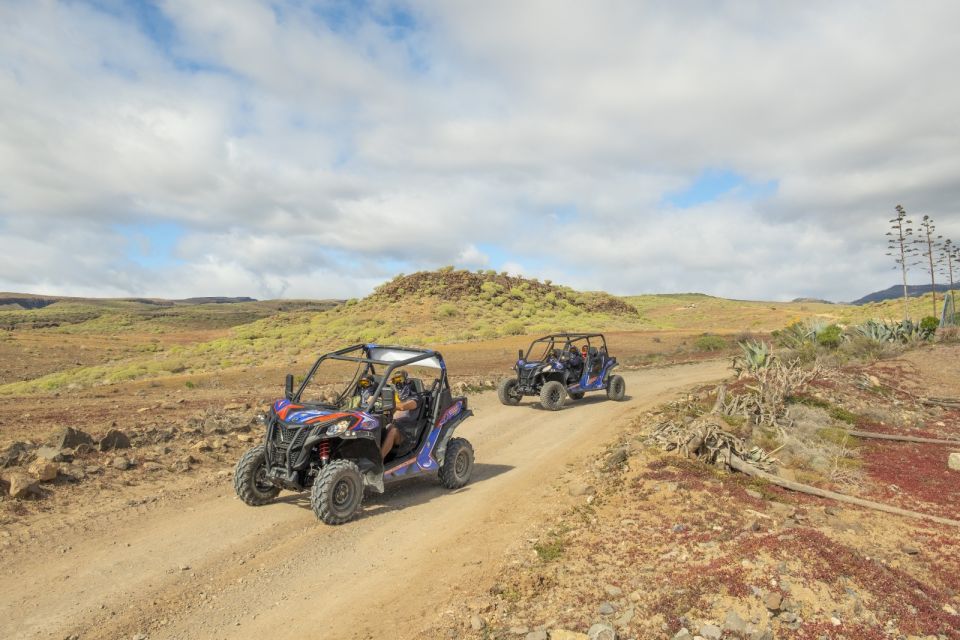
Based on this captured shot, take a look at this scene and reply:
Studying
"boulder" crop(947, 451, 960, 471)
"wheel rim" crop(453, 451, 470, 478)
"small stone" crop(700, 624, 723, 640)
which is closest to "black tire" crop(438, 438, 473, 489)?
"wheel rim" crop(453, 451, 470, 478)

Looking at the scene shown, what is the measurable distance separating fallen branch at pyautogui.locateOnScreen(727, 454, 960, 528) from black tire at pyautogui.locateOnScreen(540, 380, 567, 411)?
22.0 ft

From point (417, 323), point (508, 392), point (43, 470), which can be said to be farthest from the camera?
point (417, 323)

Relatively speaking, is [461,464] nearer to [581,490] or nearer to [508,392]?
[581,490]

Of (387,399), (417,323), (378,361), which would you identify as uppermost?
(417,323)

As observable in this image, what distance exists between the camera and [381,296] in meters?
57.7

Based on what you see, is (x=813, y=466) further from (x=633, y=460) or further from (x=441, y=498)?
(x=441, y=498)

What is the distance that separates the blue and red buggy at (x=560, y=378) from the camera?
1534cm

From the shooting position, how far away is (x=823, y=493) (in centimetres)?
723

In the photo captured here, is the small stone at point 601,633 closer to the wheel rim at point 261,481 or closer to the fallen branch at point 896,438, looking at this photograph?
the wheel rim at point 261,481

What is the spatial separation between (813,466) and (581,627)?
5894 millimetres

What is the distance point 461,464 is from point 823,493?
4720 millimetres

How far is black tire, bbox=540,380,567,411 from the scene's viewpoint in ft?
49.4

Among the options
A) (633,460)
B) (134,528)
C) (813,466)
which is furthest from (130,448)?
(813,466)

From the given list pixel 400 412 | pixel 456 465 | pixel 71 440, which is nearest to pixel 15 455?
pixel 71 440
